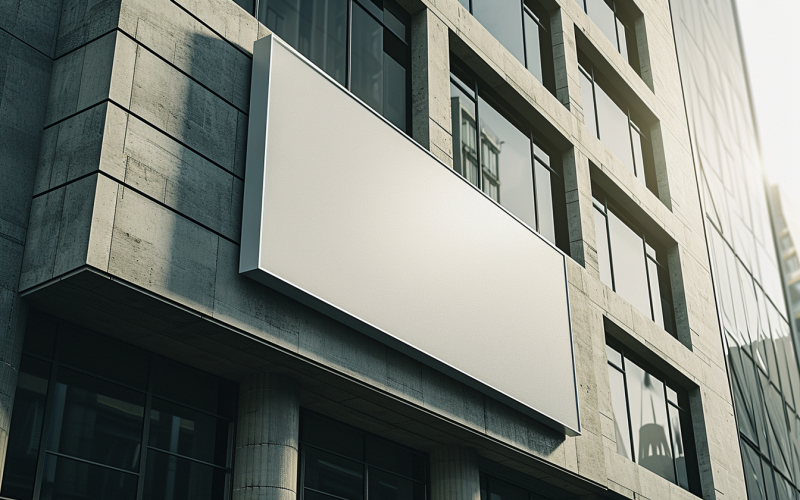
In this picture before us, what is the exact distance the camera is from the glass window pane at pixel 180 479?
12664mm

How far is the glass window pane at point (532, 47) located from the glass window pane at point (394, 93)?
7023 millimetres

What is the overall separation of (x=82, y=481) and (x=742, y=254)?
35.4 meters

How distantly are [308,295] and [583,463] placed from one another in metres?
9.73

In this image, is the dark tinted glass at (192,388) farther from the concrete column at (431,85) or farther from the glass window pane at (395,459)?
the concrete column at (431,85)

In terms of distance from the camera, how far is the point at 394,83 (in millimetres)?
18812

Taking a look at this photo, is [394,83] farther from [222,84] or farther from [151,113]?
[151,113]

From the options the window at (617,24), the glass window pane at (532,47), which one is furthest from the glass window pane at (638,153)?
the glass window pane at (532,47)

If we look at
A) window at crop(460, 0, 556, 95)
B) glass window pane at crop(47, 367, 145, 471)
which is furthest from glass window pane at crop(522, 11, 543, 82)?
glass window pane at crop(47, 367, 145, 471)

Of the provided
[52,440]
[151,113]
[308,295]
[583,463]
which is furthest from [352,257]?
[583,463]

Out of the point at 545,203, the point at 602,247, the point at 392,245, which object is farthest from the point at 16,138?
the point at 602,247

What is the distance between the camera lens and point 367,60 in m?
18.1

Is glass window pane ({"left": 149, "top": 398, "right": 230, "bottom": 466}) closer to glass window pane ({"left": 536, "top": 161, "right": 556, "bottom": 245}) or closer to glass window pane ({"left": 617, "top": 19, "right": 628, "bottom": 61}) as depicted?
glass window pane ({"left": 536, "top": 161, "right": 556, "bottom": 245})

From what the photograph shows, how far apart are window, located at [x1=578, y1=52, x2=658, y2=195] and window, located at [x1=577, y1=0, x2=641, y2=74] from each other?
2.21 m

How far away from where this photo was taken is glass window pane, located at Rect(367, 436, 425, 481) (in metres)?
16.7
